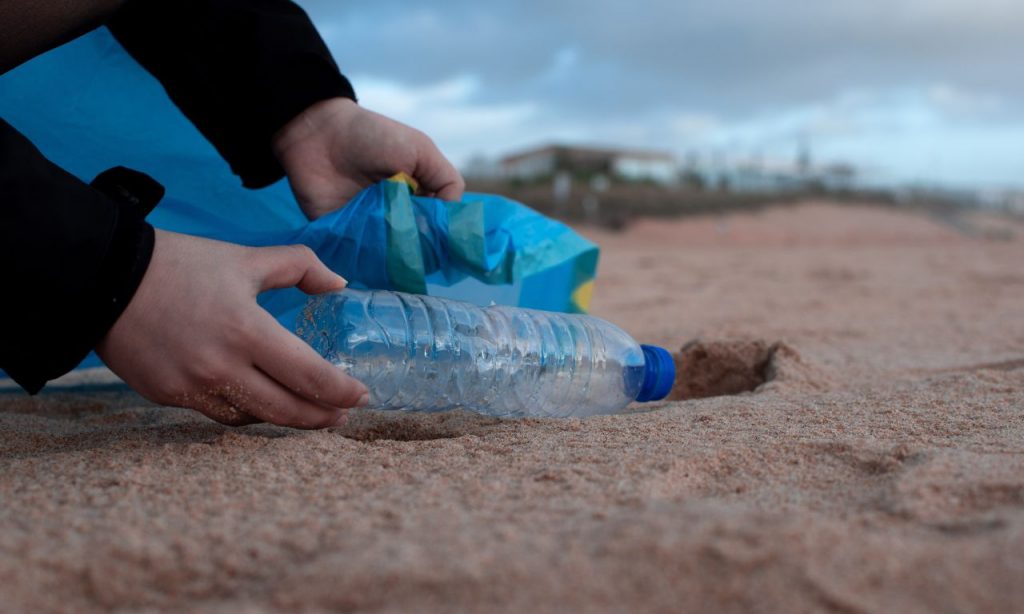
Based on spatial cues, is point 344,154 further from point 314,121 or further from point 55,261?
point 55,261

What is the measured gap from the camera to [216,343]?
3.92 feet

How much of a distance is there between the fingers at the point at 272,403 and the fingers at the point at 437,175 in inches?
29.8

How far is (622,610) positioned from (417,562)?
0.22 m

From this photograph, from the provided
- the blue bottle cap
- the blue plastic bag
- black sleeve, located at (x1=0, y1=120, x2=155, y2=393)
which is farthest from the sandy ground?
the blue plastic bag

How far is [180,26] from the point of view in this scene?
1781mm

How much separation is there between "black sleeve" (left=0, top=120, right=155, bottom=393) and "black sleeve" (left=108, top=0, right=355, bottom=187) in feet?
2.15

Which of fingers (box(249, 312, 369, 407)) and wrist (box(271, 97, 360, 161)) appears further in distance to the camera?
wrist (box(271, 97, 360, 161))

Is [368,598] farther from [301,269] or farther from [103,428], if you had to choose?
[103,428]

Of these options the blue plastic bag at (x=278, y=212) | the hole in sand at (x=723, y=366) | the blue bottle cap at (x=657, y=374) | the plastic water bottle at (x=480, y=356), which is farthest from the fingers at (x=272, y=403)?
the hole in sand at (x=723, y=366)

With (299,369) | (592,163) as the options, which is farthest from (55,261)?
(592,163)

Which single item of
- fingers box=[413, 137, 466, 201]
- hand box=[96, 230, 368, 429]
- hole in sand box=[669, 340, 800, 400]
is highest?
fingers box=[413, 137, 466, 201]

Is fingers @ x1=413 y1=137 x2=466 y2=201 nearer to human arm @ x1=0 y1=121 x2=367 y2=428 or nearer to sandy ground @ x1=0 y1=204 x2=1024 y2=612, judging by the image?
sandy ground @ x1=0 y1=204 x2=1024 y2=612

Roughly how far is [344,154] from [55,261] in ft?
2.80

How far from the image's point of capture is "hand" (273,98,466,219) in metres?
1.87
